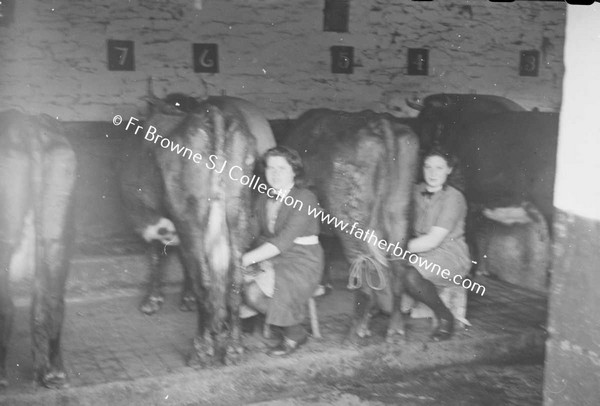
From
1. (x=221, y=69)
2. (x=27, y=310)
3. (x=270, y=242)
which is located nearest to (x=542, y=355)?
(x=270, y=242)

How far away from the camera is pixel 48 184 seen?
10.2 ft

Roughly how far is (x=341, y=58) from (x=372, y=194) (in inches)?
63.6

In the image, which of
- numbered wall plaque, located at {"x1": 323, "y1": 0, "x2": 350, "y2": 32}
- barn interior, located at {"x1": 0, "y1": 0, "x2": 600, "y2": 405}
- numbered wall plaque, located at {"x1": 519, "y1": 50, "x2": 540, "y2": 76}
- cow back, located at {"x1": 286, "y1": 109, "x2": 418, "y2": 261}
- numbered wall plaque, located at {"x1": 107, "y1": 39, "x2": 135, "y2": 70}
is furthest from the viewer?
numbered wall plaque, located at {"x1": 519, "y1": 50, "x2": 540, "y2": 76}

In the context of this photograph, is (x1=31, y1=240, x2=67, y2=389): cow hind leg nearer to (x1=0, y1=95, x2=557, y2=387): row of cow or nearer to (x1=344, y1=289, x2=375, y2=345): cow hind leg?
(x1=0, y1=95, x2=557, y2=387): row of cow

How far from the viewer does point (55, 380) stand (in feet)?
10.5

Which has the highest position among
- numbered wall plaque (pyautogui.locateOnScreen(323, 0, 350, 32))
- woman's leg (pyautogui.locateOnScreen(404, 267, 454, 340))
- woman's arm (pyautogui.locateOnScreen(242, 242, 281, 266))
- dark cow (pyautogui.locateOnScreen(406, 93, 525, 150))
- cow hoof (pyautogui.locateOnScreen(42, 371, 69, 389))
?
numbered wall plaque (pyautogui.locateOnScreen(323, 0, 350, 32))

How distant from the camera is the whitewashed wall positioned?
449 centimetres

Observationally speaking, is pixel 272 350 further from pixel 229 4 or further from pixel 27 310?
pixel 229 4

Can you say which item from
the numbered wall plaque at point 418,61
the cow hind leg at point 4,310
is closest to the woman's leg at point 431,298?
the numbered wall plaque at point 418,61

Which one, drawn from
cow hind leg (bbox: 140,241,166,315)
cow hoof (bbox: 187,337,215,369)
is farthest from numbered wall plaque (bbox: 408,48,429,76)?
cow hoof (bbox: 187,337,215,369)

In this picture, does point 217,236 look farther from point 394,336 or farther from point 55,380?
point 394,336

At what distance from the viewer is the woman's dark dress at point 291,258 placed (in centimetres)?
369

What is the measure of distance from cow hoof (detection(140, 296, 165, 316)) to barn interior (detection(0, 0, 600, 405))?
0.07 meters

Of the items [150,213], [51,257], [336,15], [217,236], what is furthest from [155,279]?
[336,15]
